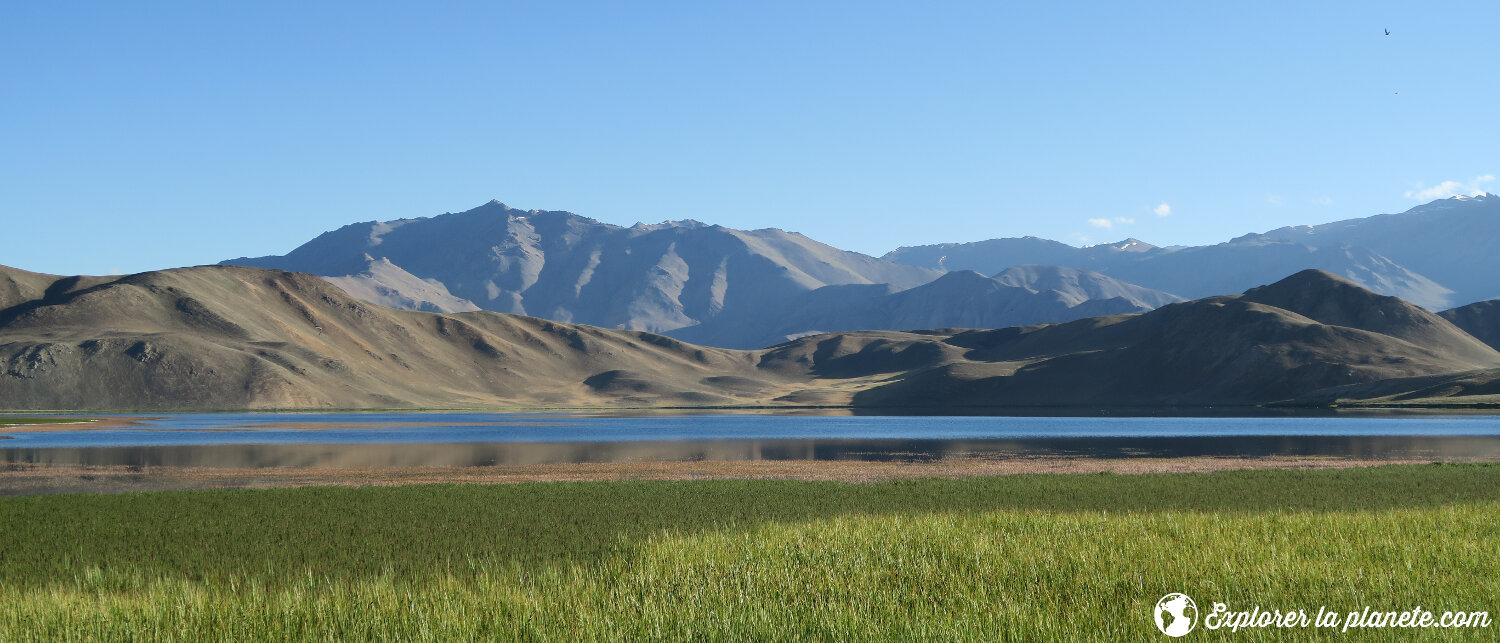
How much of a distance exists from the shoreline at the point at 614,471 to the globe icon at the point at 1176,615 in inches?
1280

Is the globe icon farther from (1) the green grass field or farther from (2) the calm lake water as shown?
(2) the calm lake water

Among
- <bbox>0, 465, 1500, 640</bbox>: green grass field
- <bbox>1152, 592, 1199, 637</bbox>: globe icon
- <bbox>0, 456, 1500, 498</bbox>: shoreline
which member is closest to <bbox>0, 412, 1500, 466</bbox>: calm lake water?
<bbox>0, 456, 1500, 498</bbox>: shoreline

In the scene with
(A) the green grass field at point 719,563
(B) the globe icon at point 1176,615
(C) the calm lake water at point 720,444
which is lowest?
(C) the calm lake water at point 720,444

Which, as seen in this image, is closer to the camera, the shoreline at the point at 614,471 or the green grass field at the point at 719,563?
the green grass field at the point at 719,563

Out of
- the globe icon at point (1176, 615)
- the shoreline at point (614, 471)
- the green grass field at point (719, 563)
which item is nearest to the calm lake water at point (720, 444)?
the shoreline at point (614, 471)

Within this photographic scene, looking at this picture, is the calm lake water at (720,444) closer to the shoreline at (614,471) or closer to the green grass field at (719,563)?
the shoreline at (614,471)

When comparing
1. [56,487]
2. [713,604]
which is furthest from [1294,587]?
[56,487]

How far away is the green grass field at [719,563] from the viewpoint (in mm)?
15305

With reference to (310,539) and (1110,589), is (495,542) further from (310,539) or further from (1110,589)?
(1110,589)

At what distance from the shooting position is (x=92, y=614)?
1684 cm

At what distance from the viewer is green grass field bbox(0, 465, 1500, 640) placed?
15305 mm

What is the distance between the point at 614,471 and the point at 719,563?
36.1 m

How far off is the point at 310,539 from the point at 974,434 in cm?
7994

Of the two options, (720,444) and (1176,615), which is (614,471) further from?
(1176,615)
